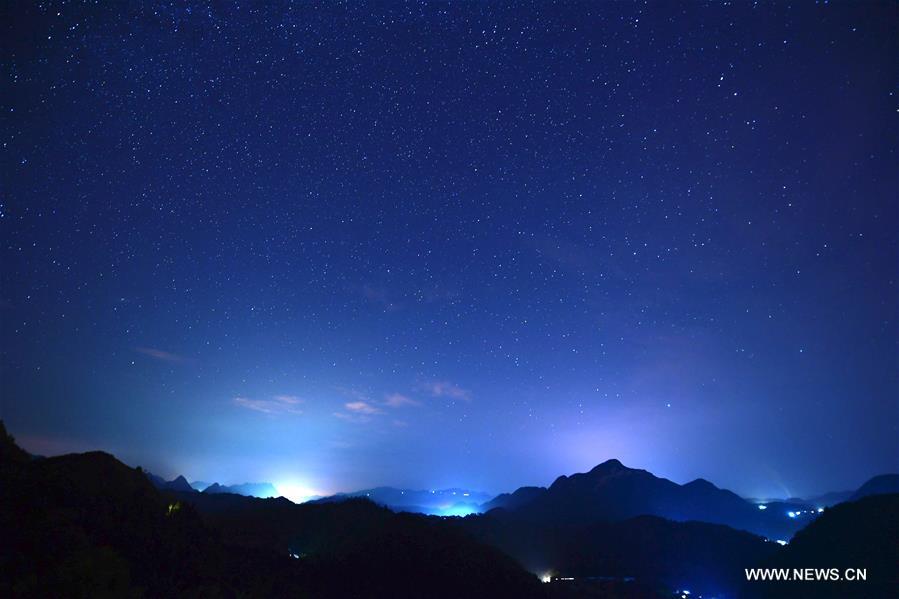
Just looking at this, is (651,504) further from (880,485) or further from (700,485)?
(880,485)

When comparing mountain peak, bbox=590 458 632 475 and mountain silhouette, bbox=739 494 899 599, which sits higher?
mountain peak, bbox=590 458 632 475

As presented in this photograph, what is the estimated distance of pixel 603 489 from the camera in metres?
126

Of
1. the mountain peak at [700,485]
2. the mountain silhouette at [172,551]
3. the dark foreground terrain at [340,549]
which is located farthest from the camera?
the mountain peak at [700,485]

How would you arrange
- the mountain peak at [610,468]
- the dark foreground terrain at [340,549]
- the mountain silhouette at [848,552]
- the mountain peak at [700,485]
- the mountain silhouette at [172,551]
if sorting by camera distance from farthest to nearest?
1. the mountain peak at [610,468]
2. the mountain peak at [700,485]
3. the mountain silhouette at [848,552]
4. the dark foreground terrain at [340,549]
5. the mountain silhouette at [172,551]

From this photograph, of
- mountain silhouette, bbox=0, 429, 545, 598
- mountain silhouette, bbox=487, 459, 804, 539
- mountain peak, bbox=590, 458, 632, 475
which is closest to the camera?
mountain silhouette, bbox=0, 429, 545, 598

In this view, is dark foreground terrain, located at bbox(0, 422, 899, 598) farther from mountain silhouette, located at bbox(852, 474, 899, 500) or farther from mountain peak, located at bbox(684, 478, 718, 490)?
mountain silhouette, located at bbox(852, 474, 899, 500)

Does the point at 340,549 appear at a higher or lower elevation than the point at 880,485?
lower

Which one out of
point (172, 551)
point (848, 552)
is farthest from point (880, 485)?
point (172, 551)

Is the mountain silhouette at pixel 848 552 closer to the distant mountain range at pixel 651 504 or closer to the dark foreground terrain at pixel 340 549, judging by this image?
the dark foreground terrain at pixel 340 549

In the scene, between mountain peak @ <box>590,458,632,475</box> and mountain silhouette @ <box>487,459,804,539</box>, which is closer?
mountain silhouette @ <box>487,459,804,539</box>

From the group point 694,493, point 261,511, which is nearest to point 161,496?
point 261,511

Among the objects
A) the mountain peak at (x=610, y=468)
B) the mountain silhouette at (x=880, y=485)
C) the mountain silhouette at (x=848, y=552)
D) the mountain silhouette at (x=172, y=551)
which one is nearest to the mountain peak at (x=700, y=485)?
the mountain peak at (x=610, y=468)

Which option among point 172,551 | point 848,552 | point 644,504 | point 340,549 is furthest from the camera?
point 644,504

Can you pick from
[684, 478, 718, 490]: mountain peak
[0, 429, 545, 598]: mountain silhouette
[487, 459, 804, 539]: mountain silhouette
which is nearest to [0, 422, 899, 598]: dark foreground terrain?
[0, 429, 545, 598]: mountain silhouette
